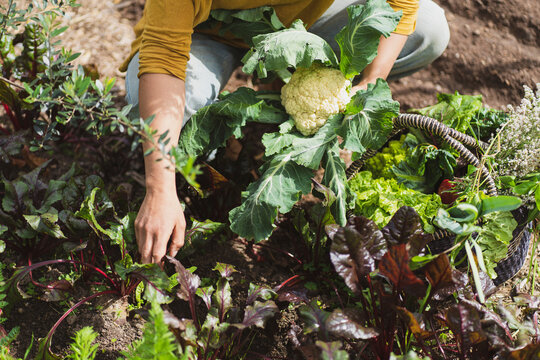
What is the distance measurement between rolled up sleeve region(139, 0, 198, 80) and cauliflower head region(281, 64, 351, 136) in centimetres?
46

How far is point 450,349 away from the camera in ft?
4.90

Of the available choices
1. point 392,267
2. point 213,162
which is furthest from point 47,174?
point 392,267

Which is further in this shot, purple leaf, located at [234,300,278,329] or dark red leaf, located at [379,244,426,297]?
purple leaf, located at [234,300,278,329]

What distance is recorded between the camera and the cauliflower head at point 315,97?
175 cm

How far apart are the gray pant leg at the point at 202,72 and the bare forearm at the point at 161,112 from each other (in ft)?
0.93

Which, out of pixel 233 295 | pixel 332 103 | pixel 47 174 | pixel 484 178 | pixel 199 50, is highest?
pixel 199 50

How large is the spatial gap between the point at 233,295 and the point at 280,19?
1.17 meters

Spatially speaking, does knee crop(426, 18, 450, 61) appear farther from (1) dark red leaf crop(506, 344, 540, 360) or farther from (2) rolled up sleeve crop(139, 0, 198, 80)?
(1) dark red leaf crop(506, 344, 540, 360)

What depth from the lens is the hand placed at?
1.46 meters

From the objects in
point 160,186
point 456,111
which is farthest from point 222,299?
point 456,111

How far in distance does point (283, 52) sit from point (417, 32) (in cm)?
87

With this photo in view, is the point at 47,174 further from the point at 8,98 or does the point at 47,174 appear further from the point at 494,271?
the point at 494,271

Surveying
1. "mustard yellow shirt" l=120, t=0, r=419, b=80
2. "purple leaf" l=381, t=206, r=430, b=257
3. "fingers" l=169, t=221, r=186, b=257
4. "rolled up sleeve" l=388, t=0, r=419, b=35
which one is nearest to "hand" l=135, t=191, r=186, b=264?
"fingers" l=169, t=221, r=186, b=257

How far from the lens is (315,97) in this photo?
5.69 feet
